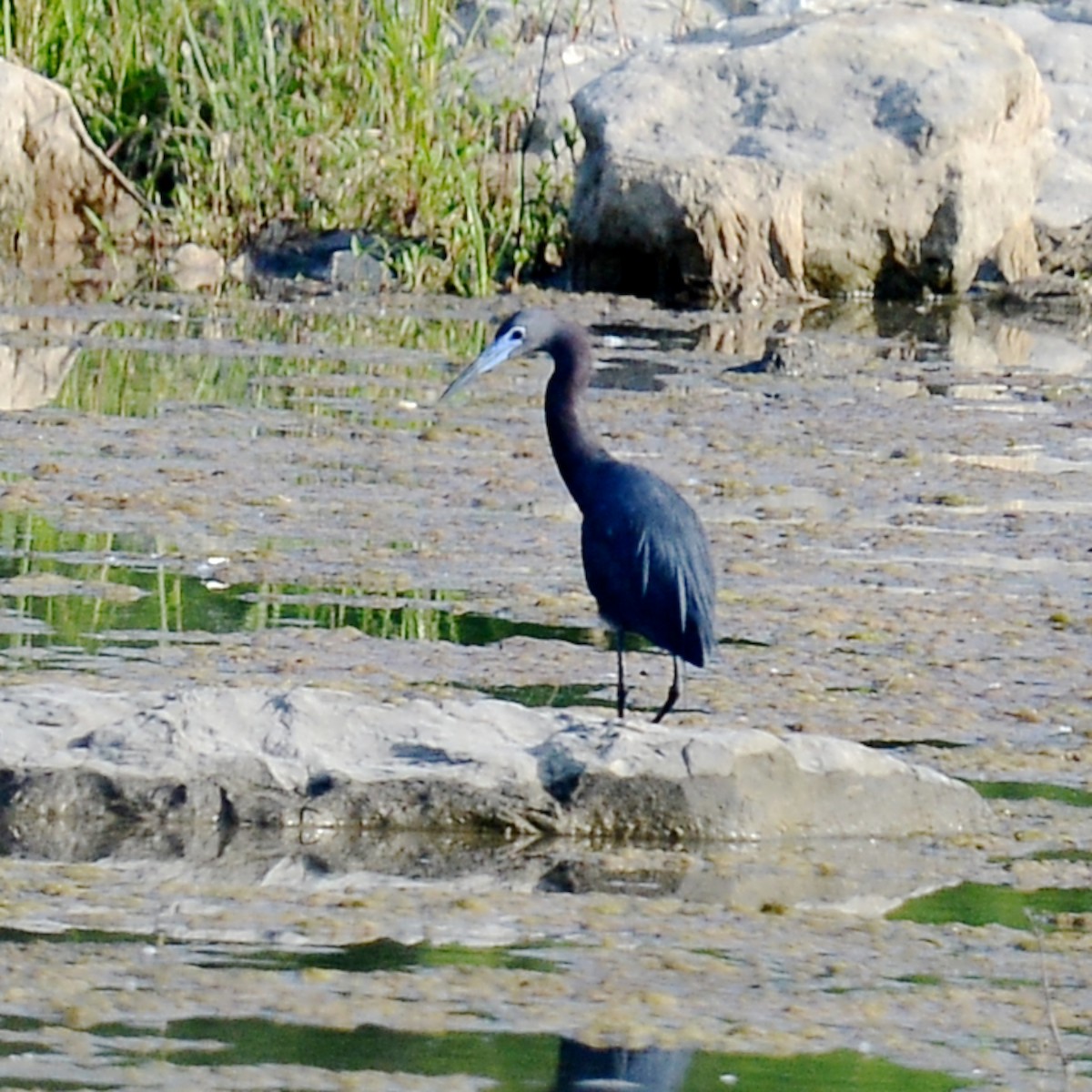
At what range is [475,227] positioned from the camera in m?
13.9

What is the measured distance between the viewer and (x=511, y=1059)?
11.9 feet

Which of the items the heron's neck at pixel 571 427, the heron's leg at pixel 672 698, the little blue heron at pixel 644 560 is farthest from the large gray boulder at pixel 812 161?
the heron's leg at pixel 672 698

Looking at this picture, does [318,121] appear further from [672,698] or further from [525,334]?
[672,698]

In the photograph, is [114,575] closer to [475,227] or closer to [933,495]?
Result: [933,495]

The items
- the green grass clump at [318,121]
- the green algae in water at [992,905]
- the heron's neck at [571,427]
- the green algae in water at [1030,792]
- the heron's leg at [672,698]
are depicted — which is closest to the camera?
the green algae in water at [992,905]

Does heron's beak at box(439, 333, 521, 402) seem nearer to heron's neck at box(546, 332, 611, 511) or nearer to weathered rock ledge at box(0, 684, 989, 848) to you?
heron's neck at box(546, 332, 611, 511)

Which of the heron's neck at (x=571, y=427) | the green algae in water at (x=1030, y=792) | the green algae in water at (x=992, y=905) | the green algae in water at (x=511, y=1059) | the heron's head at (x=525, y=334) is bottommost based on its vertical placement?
the green algae in water at (x=1030, y=792)

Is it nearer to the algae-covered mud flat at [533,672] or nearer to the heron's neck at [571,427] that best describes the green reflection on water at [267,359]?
the algae-covered mud flat at [533,672]

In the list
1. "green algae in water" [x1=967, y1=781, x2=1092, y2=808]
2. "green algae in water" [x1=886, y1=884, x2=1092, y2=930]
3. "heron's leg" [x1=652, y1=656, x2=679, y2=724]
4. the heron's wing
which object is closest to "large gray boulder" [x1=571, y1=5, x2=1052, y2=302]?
the heron's wing

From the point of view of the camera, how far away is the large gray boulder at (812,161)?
14469mm

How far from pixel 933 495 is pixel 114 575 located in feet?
9.53

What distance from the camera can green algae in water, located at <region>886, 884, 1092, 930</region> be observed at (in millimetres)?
4520

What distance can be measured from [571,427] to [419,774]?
1.37m

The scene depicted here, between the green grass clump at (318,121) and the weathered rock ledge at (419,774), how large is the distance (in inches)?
363
